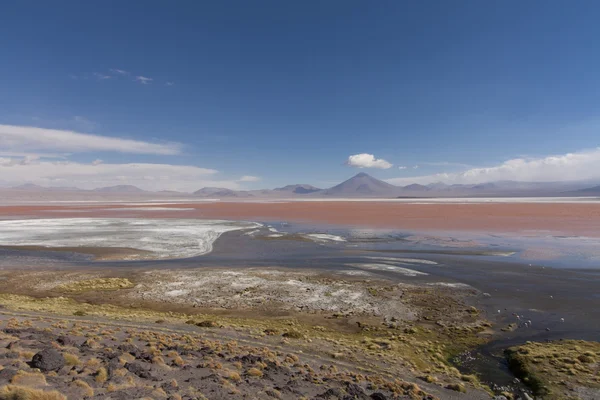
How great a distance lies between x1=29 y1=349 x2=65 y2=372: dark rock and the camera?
7562 mm

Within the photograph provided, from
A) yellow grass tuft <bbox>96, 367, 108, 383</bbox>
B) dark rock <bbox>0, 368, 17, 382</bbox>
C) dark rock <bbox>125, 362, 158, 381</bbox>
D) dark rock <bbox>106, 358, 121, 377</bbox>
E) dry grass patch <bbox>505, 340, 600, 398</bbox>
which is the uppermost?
dark rock <bbox>0, 368, 17, 382</bbox>

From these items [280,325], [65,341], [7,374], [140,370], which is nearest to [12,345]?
[65,341]

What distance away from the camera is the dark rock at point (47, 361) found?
7562 millimetres

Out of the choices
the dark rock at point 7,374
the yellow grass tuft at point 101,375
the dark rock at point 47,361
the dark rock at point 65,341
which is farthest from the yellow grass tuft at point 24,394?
the dark rock at point 65,341

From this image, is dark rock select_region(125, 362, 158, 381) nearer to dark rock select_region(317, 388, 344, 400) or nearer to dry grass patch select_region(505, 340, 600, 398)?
dark rock select_region(317, 388, 344, 400)

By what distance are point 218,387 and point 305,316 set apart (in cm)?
717

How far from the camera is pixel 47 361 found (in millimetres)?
7727

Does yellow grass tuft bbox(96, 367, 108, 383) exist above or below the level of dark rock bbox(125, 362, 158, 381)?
above

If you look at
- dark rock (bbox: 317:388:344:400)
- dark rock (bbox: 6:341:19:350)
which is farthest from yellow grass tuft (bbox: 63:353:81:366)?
dark rock (bbox: 317:388:344:400)

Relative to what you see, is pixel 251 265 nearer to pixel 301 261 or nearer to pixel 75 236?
pixel 301 261

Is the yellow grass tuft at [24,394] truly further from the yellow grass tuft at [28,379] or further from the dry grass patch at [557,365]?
the dry grass patch at [557,365]

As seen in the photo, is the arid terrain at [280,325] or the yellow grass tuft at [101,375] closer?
the yellow grass tuft at [101,375]

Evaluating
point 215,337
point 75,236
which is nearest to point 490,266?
point 215,337

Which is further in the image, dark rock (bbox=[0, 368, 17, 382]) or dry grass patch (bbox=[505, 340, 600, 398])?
dry grass patch (bbox=[505, 340, 600, 398])
